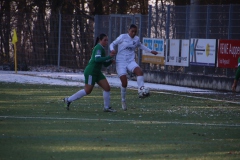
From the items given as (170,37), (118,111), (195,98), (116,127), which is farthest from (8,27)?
(116,127)

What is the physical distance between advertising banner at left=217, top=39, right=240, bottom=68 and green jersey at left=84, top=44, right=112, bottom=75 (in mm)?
8600

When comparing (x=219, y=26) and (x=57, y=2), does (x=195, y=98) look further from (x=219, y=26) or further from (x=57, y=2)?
(x=57, y=2)

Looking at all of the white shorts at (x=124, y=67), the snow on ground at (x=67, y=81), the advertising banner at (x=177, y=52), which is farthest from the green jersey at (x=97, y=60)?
the advertising banner at (x=177, y=52)

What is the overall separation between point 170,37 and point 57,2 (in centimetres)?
1325

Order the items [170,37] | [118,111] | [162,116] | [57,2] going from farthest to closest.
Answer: [57,2] → [170,37] → [118,111] → [162,116]

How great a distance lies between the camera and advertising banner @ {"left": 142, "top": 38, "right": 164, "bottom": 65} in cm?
2795

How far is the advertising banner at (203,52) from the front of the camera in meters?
24.9

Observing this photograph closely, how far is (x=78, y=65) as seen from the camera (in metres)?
35.2

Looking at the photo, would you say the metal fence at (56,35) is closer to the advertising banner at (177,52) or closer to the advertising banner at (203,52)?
the advertising banner at (177,52)

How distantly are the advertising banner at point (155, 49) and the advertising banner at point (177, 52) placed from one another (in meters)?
0.37

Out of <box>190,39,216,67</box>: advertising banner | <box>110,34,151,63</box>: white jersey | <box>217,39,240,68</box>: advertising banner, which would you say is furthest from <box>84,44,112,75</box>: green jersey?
<box>190,39,216,67</box>: advertising banner

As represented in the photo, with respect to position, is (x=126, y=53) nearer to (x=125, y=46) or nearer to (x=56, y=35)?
(x=125, y=46)

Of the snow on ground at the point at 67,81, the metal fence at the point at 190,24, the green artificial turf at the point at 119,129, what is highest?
the metal fence at the point at 190,24

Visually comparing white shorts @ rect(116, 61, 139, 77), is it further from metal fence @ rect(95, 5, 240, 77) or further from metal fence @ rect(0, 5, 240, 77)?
metal fence @ rect(0, 5, 240, 77)
